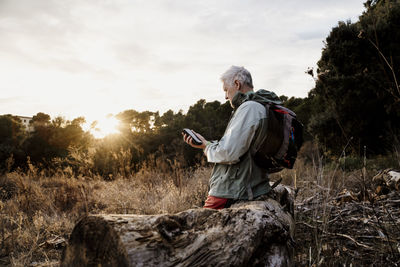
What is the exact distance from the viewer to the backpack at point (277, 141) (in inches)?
81.7

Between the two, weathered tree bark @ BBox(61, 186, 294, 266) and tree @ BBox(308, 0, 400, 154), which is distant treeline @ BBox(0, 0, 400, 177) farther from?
weathered tree bark @ BBox(61, 186, 294, 266)

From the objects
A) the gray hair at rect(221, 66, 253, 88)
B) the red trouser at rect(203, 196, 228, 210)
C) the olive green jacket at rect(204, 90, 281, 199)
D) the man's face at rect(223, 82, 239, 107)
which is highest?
the gray hair at rect(221, 66, 253, 88)

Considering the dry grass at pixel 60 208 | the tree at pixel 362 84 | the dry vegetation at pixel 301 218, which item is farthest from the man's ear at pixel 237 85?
the tree at pixel 362 84

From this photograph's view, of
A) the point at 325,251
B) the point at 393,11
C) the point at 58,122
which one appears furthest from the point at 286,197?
the point at 58,122

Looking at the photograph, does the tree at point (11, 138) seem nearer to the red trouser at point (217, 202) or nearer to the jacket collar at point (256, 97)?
the red trouser at point (217, 202)

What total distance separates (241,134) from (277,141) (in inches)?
12.6

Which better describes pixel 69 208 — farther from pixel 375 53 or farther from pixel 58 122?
pixel 58 122

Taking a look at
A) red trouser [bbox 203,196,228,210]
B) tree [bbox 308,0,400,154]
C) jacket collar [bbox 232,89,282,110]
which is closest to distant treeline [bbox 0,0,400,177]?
tree [bbox 308,0,400,154]

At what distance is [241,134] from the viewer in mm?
2016

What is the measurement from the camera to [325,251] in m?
2.29

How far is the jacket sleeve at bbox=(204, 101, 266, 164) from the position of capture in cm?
201

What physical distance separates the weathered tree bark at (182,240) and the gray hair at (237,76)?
4.20 ft

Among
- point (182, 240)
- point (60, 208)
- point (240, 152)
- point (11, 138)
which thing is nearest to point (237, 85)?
point (240, 152)

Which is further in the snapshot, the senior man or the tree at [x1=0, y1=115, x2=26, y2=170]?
the tree at [x1=0, y1=115, x2=26, y2=170]
